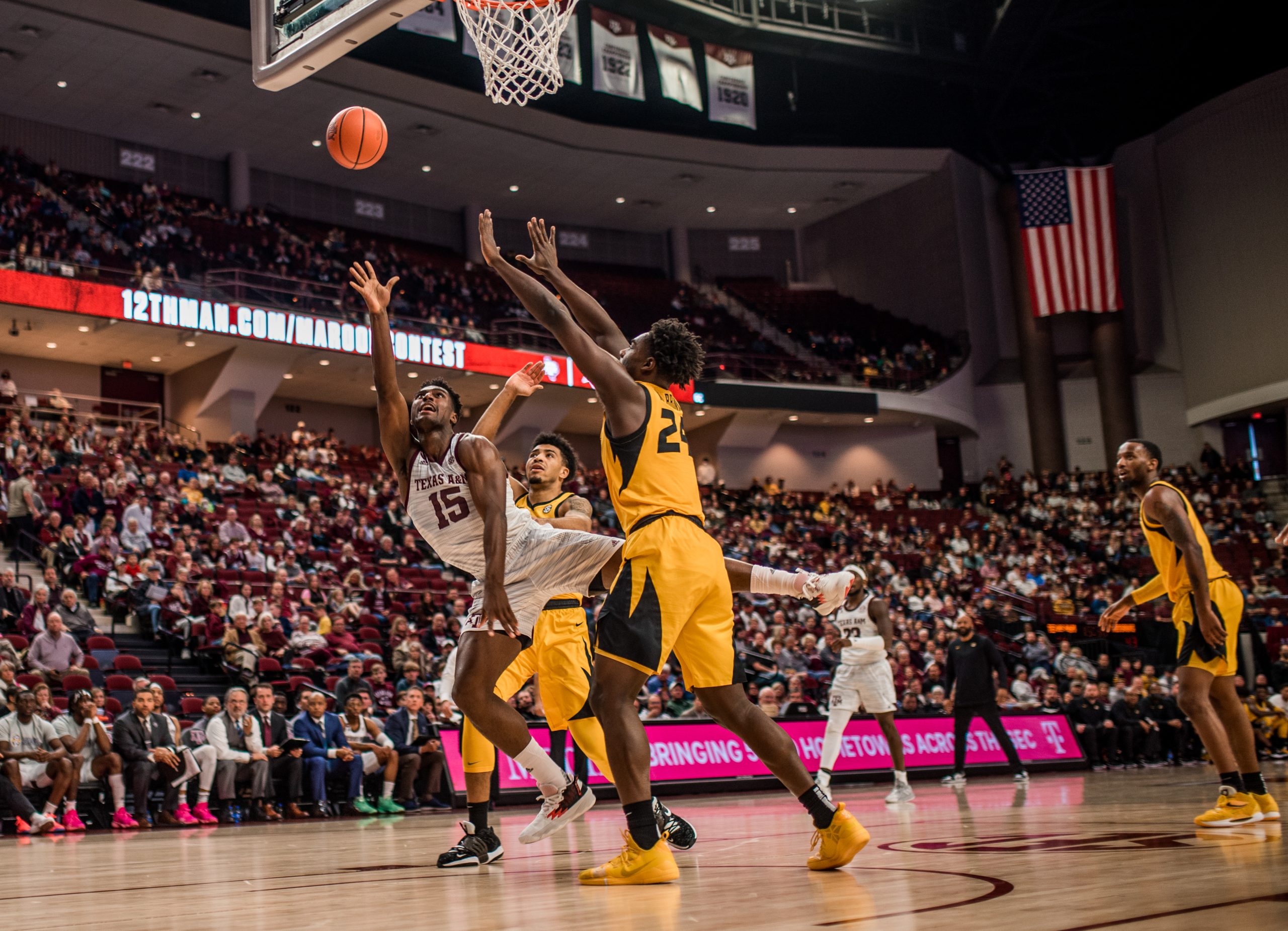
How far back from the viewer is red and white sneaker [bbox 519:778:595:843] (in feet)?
18.8

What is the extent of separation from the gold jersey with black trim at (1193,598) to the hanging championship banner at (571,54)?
25350 millimetres

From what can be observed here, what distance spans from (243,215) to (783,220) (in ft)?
58.7

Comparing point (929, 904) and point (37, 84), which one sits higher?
point (37, 84)

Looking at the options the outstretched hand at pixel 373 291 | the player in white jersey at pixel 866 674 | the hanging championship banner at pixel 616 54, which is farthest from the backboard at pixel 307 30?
the hanging championship banner at pixel 616 54

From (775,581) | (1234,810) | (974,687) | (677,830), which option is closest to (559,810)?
(677,830)

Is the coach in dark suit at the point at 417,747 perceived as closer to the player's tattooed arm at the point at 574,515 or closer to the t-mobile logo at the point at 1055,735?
the player's tattooed arm at the point at 574,515

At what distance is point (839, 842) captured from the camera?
173 inches

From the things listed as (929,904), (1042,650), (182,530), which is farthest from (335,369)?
(929,904)

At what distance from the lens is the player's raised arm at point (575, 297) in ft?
16.0

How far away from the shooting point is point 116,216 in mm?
26328

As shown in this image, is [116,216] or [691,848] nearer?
[691,848]

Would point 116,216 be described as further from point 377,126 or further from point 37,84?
point 377,126

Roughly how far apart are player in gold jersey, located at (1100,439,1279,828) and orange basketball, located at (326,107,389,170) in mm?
5292

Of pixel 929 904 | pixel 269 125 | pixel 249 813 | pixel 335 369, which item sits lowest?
pixel 249 813
